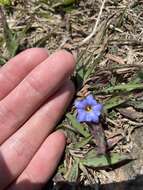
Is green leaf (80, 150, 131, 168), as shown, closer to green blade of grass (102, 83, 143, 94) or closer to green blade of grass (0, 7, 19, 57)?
green blade of grass (102, 83, 143, 94)

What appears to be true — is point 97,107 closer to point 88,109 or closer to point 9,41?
point 88,109

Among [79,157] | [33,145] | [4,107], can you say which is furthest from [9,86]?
[79,157]

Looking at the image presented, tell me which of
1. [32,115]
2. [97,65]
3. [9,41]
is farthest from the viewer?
[9,41]

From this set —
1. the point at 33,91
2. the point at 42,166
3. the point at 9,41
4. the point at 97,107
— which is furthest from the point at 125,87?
the point at 9,41

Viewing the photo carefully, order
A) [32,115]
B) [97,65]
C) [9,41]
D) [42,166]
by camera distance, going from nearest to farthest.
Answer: [42,166]
[32,115]
[97,65]
[9,41]

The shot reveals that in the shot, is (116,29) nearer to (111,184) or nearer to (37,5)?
(37,5)

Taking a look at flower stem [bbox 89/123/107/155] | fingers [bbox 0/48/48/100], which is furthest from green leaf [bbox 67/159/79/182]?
fingers [bbox 0/48/48/100]
